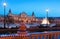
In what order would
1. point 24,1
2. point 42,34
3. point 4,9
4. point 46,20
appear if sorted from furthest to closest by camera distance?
point 46,20 → point 24,1 → point 4,9 → point 42,34

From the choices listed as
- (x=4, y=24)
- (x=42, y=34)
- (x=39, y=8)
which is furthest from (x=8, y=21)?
(x=42, y=34)

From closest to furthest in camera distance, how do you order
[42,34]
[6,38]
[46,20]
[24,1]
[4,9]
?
[6,38] < [42,34] < [4,9] < [24,1] < [46,20]

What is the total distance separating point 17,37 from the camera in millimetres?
4086

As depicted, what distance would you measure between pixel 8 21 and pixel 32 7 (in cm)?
279

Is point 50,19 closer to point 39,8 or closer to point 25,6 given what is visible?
point 39,8

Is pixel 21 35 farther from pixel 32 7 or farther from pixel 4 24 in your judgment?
pixel 32 7

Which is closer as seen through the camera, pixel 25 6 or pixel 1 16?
pixel 1 16

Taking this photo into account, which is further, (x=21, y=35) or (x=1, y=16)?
(x=1, y=16)

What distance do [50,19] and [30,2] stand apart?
2703mm

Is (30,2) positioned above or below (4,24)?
above

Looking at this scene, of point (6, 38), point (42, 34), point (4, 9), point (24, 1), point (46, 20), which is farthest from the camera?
point (46, 20)

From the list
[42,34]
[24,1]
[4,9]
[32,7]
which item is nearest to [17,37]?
[42,34]

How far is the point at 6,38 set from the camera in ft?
13.2

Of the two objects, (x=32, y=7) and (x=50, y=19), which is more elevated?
Answer: (x=32, y=7)
